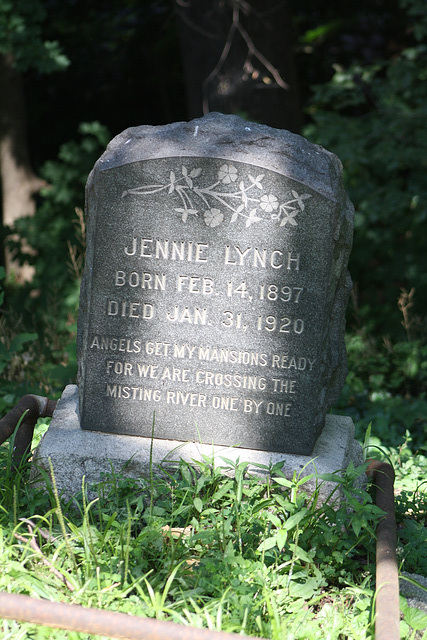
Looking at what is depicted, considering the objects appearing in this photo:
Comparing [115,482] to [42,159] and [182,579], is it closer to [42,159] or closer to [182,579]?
[182,579]

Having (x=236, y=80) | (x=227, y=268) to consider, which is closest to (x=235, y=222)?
(x=227, y=268)

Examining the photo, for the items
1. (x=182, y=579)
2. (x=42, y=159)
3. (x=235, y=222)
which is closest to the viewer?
(x=182, y=579)

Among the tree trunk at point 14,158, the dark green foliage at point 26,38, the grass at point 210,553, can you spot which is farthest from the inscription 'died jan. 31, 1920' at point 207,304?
the tree trunk at point 14,158

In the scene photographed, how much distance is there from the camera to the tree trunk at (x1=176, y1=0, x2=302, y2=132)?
255 inches

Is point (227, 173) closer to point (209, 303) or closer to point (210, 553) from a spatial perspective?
point (209, 303)

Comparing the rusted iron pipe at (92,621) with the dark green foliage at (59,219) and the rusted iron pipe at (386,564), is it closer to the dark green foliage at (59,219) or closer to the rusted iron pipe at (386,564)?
the rusted iron pipe at (386,564)

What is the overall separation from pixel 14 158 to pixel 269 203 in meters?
6.53

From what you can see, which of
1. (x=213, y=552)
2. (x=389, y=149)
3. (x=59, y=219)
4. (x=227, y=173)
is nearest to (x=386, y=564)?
(x=213, y=552)

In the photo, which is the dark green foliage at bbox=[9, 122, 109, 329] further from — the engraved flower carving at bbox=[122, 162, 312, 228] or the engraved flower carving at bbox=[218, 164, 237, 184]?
the engraved flower carving at bbox=[218, 164, 237, 184]

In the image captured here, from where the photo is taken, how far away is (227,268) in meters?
3.08

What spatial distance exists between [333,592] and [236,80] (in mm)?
5255

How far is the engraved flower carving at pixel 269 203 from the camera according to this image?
117 inches

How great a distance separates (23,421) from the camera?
3490 mm

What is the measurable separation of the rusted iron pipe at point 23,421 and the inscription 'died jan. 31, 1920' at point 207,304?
1.17 feet
